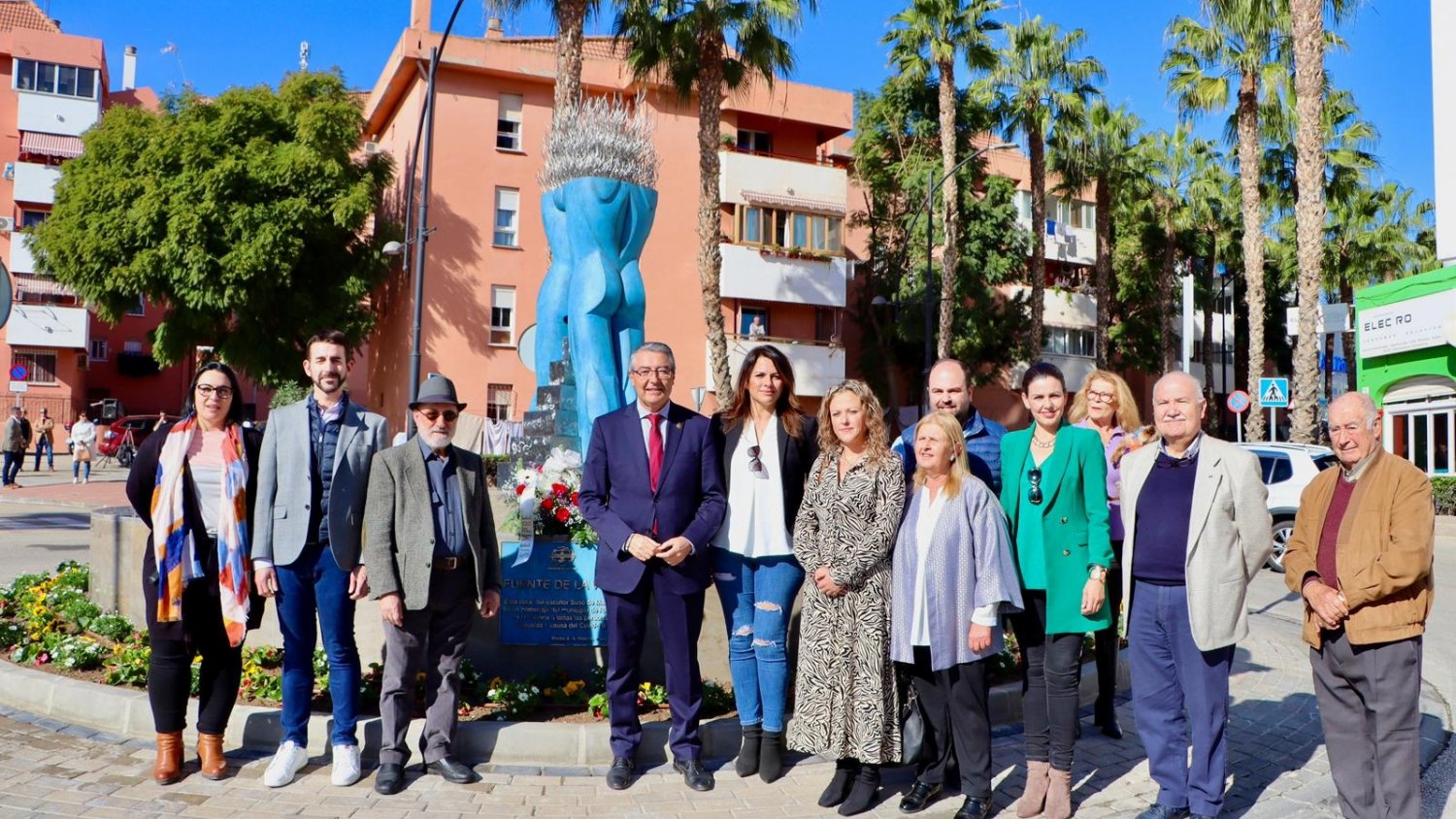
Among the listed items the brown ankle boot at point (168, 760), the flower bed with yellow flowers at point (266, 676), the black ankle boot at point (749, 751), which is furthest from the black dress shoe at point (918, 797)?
the brown ankle boot at point (168, 760)

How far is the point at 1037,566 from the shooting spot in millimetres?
4867

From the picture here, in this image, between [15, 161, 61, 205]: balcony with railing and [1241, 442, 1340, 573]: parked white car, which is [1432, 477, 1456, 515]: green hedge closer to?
[1241, 442, 1340, 573]: parked white car

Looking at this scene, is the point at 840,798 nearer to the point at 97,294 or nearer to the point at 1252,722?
the point at 1252,722

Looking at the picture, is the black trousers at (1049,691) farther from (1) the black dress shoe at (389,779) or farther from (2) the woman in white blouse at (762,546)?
(1) the black dress shoe at (389,779)

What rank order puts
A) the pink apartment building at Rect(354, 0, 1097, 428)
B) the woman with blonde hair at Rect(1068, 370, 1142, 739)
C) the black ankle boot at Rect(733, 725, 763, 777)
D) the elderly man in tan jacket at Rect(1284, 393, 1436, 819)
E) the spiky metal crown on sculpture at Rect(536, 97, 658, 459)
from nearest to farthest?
1. the elderly man in tan jacket at Rect(1284, 393, 1436, 819)
2. the black ankle boot at Rect(733, 725, 763, 777)
3. the woman with blonde hair at Rect(1068, 370, 1142, 739)
4. the spiky metal crown on sculpture at Rect(536, 97, 658, 459)
5. the pink apartment building at Rect(354, 0, 1097, 428)

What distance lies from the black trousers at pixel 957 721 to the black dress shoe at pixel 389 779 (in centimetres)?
236

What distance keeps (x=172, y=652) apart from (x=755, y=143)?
98.7 ft

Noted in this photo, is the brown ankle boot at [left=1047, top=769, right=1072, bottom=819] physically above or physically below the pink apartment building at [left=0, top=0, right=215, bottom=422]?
below

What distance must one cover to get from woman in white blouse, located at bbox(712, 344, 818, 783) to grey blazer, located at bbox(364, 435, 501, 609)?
1.25 metres

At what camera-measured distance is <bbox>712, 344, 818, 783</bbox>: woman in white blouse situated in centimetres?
518

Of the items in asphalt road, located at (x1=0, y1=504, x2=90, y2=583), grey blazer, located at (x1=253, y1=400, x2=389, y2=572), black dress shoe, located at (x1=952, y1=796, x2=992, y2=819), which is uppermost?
grey blazer, located at (x1=253, y1=400, x2=389, y2=572)

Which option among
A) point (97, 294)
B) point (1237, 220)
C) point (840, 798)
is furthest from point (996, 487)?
point (1237, 220)

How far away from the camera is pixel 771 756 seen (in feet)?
17.1

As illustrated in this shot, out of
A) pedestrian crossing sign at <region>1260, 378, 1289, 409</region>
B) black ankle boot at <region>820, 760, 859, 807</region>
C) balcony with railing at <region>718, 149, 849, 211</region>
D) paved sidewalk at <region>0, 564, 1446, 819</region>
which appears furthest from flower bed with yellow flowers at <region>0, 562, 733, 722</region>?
balcony with railing at <region>718, 149, 849, 211</region>
